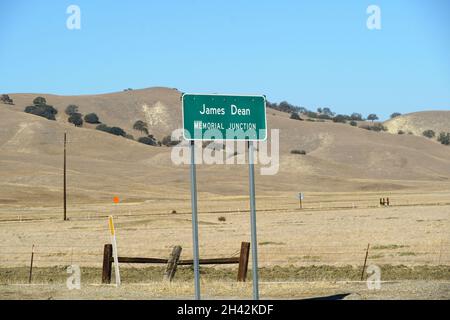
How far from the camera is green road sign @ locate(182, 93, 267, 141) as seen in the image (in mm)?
13148

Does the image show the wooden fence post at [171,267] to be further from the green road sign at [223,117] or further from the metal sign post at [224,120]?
the green road sign at [223,117]

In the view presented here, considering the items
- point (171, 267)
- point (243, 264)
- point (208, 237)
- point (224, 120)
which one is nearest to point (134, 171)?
point (208, 237)

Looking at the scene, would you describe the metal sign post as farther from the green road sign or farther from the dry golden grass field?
the dry golden grass field

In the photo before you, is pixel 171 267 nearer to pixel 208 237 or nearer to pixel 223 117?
pixel 223 117

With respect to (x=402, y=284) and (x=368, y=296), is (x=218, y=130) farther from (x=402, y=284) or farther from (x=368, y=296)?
(x=402, y=284)

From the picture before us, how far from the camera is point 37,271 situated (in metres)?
26.2

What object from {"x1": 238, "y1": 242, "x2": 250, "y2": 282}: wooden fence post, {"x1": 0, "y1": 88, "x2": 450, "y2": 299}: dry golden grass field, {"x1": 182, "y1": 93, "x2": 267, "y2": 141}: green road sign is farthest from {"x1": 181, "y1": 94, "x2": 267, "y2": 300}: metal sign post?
A: {"x1": 238, "y1": 242, "x2": 250, "y2": 282}: wooden fence post

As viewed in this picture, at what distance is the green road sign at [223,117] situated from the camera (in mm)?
13148

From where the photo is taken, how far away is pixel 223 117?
13281mm

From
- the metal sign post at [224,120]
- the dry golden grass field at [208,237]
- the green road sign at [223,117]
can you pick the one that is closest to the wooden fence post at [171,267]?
the dry golden grass field at [208,237]

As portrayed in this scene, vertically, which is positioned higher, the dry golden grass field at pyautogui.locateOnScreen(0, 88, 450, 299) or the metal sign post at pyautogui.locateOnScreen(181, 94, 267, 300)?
the metal sign post at pyautogui.locateOnScreen(181, 94, 267, 300)

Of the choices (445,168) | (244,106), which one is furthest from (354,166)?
(244,106)
